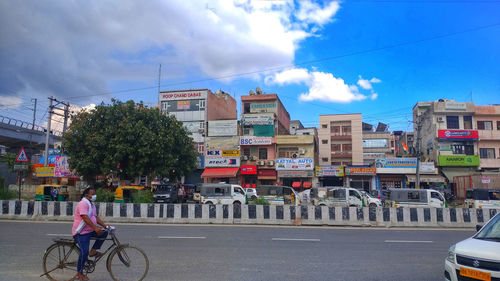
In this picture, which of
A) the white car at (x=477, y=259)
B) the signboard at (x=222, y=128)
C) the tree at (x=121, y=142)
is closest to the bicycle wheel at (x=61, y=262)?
the white car at (x=477, y=259)

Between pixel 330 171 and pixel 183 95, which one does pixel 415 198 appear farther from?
pixel 183 95

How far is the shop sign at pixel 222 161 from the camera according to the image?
38.6 metres

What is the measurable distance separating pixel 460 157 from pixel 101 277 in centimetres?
4052

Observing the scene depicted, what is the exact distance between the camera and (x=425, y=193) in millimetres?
21141

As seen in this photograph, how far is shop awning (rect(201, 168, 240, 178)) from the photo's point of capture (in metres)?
37.5

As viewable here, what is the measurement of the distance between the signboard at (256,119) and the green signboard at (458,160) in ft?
63.7

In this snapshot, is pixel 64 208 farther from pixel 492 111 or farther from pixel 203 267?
pixel 492 111

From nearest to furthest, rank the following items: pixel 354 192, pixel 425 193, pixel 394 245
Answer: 1. pixel 394 245
2. pixel 425 193
3. pixel 354 192

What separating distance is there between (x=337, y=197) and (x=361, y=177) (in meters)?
18.2

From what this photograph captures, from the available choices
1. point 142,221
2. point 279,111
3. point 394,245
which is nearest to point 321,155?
point 279,111

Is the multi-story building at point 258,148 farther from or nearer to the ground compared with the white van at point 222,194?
farther from the ground

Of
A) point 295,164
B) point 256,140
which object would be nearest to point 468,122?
point 295,164

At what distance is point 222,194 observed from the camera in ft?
80.0

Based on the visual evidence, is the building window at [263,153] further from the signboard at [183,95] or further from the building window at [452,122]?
the building window at [452,122]
